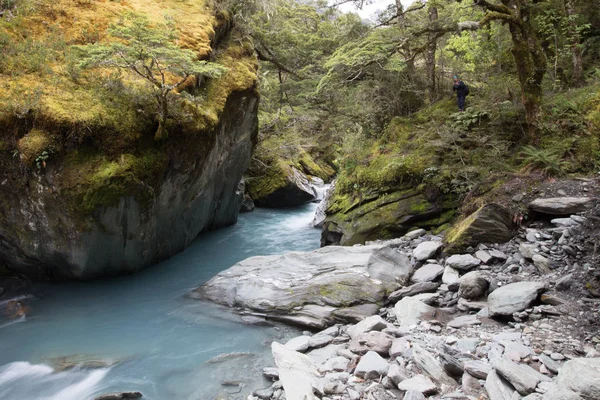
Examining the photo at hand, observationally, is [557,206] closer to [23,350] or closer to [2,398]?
[2,398]

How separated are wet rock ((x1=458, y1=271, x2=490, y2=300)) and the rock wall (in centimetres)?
696

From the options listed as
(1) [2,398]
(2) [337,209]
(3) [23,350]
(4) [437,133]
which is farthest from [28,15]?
(4) [437,133]

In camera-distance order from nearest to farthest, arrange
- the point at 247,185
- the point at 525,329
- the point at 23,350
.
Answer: the point at 525,329 → the point at 23,350 → the point at 247,185

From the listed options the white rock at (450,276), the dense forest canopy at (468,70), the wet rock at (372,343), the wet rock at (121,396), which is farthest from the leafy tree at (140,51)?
the white rock at (450,276)

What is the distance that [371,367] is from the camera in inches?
162

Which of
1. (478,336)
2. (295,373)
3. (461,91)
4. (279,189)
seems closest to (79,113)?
(295,373)

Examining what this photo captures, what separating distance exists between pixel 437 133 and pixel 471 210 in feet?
10.2

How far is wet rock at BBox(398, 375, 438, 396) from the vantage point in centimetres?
347

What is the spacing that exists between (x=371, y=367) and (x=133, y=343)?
4.35m

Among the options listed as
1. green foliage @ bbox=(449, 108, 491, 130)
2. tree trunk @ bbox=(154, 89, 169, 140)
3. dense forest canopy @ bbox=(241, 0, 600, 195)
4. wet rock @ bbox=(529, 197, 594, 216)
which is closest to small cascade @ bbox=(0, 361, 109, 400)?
tree trunk @ bbox=(154, 89, 169, 140)

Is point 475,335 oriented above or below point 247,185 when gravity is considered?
below

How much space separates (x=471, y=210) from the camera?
25.0 ft

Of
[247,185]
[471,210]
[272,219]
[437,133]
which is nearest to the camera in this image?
[471,210]

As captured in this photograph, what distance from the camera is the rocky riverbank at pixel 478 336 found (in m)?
3.35
